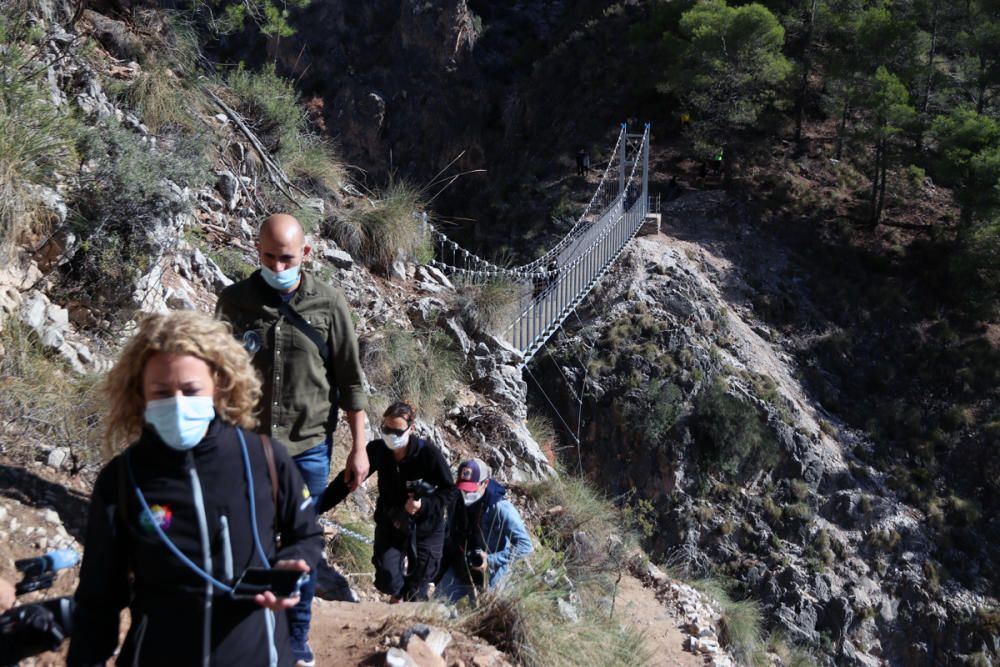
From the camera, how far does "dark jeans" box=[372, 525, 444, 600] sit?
2.76 meters

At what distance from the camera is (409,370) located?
17.6 feet

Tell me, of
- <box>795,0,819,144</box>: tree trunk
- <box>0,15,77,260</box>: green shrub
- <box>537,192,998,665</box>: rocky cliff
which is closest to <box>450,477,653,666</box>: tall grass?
<box>0,15,77,260</box>: green shrub

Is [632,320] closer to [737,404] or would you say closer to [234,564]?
[737,404]

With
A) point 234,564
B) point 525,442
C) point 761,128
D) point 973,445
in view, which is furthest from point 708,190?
point 234,564

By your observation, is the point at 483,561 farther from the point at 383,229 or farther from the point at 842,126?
the point at 842,126

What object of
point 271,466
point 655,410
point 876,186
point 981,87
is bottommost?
point 655,410

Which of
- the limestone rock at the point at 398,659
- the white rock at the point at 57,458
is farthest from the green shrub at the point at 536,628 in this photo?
the white rock at the point at 57,458

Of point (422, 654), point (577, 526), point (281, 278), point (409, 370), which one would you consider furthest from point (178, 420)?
point (577, 526)

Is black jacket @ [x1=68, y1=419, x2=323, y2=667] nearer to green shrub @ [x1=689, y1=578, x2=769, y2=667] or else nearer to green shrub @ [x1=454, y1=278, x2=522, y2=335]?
green shrub @ [x1=454, y1=278, x2=522, y2=335]

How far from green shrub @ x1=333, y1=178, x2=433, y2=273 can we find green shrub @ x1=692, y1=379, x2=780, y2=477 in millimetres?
7890

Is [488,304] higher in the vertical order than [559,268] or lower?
lower

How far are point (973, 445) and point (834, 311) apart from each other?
128 inches

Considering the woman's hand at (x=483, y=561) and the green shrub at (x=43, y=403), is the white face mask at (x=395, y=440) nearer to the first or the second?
the woman's hand at (x=483, y=561)

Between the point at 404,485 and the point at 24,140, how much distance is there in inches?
84.1
